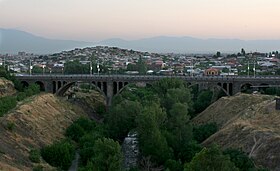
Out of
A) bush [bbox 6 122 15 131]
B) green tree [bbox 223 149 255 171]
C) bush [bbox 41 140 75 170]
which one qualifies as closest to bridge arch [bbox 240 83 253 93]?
bush [bbox 41 140 75 170]

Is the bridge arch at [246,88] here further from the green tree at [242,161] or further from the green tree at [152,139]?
the green tree at [242,161]

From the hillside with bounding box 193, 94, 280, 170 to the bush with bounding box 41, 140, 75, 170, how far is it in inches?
462

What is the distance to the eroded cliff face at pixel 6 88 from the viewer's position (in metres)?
65.8

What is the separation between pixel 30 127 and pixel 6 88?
23575 mm

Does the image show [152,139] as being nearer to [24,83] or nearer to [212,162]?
[212,162]

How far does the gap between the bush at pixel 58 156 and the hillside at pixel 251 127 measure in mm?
11741

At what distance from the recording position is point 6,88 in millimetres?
67812

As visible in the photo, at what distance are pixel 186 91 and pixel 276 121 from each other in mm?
16141

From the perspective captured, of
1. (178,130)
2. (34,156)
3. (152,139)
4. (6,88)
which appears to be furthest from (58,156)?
(6,88)

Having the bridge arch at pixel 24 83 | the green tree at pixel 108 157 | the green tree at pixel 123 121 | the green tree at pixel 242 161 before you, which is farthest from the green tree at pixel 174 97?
the bridge arch at pixel 24 83

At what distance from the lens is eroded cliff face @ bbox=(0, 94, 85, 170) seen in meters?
35.2

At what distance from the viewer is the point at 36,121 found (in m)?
49.4

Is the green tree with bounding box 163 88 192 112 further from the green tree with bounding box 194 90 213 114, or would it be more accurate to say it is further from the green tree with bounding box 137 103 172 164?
the green tree with bounding box 137 103 172 164

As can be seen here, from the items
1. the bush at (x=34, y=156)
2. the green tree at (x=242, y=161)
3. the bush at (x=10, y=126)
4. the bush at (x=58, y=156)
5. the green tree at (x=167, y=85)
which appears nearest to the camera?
the green tree at (x=242, y=161)
